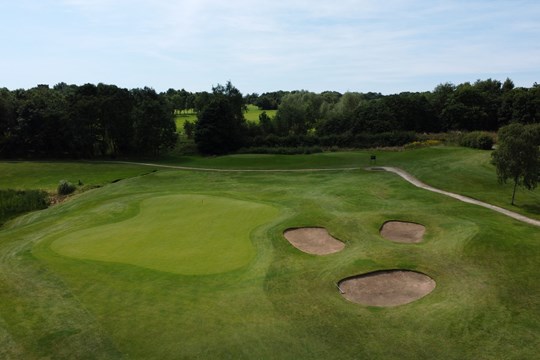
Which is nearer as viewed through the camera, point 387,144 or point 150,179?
point 150,179

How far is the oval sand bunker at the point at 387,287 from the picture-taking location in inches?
711

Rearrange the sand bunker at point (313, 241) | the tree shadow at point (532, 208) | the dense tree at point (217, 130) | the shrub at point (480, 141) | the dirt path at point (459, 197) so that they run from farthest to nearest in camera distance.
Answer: the dense tree at point (217, 130) → the shrub at point (480, 141) → the tree shadow at point (532, 208) → the dirt path at point (459, 197) → the sand bunker at point (313, 241)

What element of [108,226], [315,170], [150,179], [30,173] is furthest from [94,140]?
[108,226]

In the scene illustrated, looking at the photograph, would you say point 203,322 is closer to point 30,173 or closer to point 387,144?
point 30,173

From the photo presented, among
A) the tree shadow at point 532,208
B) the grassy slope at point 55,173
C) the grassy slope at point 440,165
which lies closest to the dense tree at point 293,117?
the grassy slope at point 440,165

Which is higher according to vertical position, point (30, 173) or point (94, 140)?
point (94, 140)

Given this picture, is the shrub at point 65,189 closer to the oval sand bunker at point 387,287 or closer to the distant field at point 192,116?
the oval sand bunker at point 387,287

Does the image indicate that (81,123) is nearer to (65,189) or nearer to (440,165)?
(65,189)

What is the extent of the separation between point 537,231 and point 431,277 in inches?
439

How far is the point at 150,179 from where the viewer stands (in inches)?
2169

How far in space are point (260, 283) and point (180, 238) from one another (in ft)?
25.8

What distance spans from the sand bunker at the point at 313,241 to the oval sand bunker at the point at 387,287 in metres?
4.14

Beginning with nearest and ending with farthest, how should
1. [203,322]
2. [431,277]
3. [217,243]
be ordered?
1. [203,322]
2. [431,277]
3. [217,243]

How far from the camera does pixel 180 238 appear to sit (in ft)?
82.1
